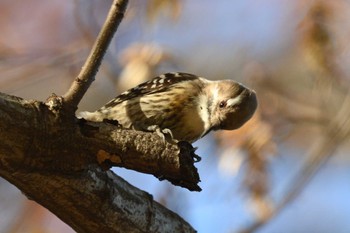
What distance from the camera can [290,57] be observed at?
5754 mm

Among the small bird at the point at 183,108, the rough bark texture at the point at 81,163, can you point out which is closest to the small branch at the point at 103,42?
the rough bark texture at the point at 81,163

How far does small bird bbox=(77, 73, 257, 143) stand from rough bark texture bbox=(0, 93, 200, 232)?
4.05ft

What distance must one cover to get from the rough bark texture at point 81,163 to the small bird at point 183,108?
1233 mm

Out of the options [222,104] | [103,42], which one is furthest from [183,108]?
[103,42]

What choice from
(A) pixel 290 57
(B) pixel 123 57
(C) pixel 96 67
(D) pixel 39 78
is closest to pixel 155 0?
(B) pixel 123 57

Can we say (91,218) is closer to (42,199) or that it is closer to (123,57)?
(42,199)

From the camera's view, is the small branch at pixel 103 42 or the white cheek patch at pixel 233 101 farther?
the white cheek patch at pixel 233 101

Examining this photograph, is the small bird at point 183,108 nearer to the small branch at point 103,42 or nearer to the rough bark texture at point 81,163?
the rough bark texture at point 81,163

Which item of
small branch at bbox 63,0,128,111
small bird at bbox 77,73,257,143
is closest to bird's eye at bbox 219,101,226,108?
small bird at bbox 77,73,257,143

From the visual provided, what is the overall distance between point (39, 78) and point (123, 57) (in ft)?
1.90

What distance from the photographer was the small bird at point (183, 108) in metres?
4.29

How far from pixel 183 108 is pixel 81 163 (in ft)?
5.44

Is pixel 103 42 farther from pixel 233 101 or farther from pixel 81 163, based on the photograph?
pixel 233 101

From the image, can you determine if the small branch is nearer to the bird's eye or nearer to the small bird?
the small bird
